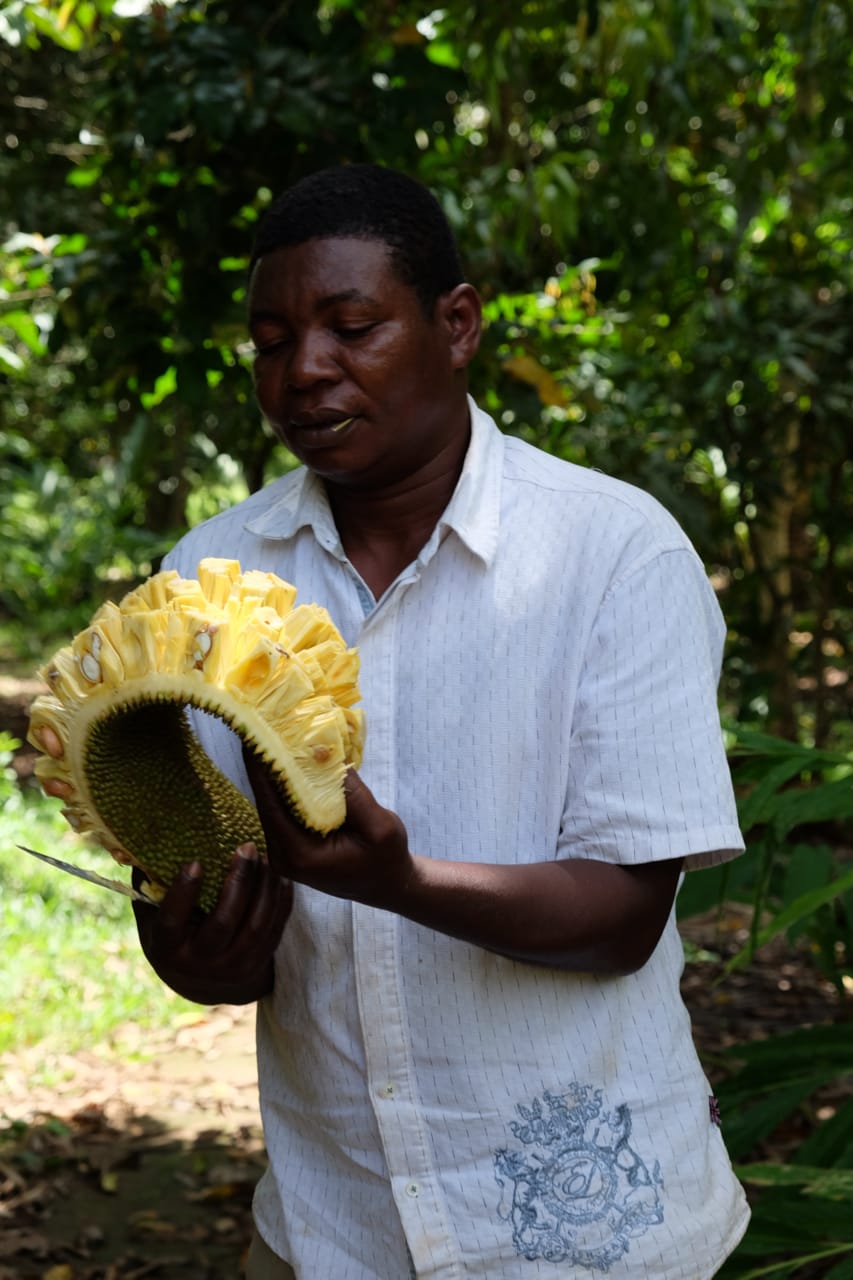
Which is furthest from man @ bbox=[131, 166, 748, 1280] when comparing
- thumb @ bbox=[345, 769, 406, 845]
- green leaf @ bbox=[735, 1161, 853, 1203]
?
green leaf @ bbox=[735, 1161, 853, 1203]

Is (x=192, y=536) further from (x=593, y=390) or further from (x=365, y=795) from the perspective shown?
(x=593, y=390)

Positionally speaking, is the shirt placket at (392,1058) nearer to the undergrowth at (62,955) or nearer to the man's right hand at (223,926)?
the man's right hand at (223,926)

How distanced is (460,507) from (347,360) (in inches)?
6.8

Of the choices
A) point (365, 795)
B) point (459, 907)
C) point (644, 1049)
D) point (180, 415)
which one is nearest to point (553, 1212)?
point (644, 1049)

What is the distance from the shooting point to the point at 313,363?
1238 mm

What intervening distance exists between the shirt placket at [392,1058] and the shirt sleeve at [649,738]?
0.17 m

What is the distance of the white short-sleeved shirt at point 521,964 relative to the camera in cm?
117

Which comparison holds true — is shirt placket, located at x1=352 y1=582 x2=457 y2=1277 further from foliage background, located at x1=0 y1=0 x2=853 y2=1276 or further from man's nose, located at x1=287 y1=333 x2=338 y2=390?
foliage background, located at x1=0 y1=0 x2=853 y2=1276

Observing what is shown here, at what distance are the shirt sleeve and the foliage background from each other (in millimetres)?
550

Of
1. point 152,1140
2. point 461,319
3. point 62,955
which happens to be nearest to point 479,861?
point 461,319

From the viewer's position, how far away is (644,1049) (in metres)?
1.23

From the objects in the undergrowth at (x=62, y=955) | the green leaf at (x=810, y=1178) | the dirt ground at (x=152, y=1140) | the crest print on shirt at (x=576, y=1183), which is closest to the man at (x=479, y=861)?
the crest print on shirt at (x=576, y=1183)

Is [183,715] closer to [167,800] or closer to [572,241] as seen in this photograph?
[167,800]

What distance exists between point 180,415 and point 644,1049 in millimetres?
3107
